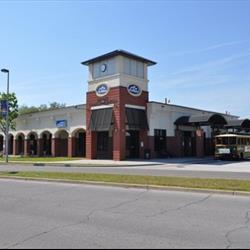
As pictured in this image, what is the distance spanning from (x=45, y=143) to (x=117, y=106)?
1750 cm

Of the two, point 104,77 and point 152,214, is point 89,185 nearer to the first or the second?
point 152,214

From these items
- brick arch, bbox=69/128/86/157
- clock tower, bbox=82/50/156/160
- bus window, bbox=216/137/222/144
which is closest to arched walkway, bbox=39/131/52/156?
brick arch, bbox=69/128/86/157

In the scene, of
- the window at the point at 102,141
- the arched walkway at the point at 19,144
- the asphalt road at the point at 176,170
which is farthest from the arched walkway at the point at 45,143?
the asphalt road at the point at 176,170

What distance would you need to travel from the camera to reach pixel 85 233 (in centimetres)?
765

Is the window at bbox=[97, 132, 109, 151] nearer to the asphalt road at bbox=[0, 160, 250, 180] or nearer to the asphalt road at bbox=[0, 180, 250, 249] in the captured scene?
the asphalt road at bbox=[0, 160, 250, 180]

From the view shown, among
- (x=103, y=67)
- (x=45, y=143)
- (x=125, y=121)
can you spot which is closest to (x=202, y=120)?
(x=125, y=121)

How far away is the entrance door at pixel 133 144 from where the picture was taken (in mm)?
41781

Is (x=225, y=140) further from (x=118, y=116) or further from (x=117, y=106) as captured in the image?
(x=117, y=106)

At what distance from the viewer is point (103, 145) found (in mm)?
42500

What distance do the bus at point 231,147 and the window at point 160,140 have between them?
6.13 metres

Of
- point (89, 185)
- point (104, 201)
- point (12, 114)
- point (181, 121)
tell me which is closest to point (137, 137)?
point (181, 121)

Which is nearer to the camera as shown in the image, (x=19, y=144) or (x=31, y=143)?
(x=31, y=143)

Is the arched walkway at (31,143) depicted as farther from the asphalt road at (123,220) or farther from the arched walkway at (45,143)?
the asphalt road at (123,220)

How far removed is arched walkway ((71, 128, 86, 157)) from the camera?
1848 inches
